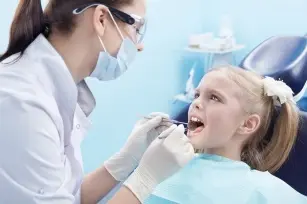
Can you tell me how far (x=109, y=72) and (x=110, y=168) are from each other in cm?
36

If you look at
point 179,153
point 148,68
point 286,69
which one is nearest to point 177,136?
point 179,153

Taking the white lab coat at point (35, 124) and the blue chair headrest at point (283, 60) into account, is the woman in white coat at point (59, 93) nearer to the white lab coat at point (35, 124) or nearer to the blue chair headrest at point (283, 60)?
the white lab coat at point (35, 124)

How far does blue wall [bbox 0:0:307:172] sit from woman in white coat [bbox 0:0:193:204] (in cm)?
138

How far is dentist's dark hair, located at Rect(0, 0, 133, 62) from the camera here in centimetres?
114

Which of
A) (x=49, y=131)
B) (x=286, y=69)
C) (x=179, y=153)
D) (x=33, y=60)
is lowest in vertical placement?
(x=286, y=69)

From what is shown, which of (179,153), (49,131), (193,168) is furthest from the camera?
(193,168)

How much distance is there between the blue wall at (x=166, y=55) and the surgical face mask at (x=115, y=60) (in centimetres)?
131

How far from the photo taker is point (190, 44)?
133 inches

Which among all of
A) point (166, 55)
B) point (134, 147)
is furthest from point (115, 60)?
point (166, 55)

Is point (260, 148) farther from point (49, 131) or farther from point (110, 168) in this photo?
point (49, 131)

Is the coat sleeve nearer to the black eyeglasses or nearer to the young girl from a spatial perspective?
the black eyeglasses

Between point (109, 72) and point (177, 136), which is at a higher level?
point (109, 72)

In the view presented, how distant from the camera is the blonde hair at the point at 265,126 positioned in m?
1.47

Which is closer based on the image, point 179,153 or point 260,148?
point 179,153
